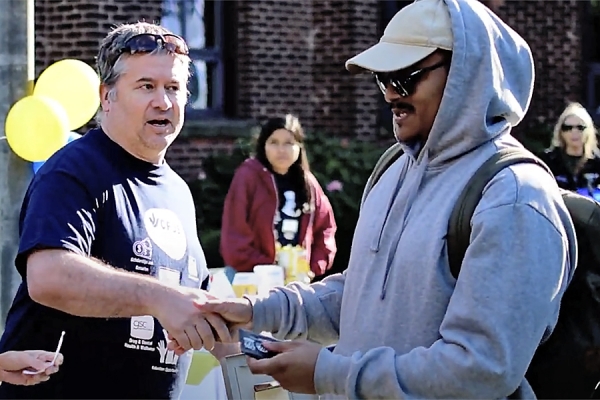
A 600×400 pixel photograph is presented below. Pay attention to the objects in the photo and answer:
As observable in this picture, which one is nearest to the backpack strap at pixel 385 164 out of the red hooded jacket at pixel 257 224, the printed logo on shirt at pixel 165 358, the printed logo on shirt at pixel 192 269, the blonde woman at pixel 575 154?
the printed logo on shirt at pixel 192 269

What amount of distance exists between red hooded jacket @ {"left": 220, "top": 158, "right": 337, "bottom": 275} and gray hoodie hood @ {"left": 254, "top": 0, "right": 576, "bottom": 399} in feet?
16.0

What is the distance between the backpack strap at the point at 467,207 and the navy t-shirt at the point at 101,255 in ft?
3.56

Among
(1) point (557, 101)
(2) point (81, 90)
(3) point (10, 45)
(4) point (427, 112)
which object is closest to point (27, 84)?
(3) point (10, 45)

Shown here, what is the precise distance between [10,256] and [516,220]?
10.4 ft

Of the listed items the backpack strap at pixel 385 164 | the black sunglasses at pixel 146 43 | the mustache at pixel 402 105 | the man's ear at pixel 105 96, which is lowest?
the backpack strap at pixel 385 164

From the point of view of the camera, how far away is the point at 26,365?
312cm

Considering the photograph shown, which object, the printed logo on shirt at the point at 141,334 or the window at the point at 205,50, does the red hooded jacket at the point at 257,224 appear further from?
the printed logo on shirt at the point at 141,334

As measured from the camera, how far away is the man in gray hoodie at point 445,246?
2.45 metres

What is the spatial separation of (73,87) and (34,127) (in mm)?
833

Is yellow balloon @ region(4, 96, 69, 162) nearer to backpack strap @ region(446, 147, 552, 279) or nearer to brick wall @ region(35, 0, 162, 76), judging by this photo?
backpack strap @ region(446, 147, 552, 279)

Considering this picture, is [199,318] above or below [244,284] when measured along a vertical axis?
above

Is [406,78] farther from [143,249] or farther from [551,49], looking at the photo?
[551,49]

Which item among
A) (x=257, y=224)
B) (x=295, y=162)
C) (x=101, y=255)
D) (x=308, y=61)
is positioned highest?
(x=308, y=61)

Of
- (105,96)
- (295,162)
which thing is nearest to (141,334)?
(105,96)
